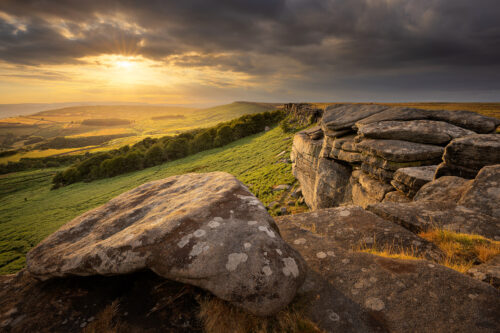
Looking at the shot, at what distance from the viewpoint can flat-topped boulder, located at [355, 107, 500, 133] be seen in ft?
35.0

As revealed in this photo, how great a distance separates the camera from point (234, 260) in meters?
3.77

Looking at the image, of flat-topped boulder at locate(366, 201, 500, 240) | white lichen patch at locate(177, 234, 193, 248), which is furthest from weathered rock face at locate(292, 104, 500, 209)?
white lichen patch at locate(177, 234, 193, 248)

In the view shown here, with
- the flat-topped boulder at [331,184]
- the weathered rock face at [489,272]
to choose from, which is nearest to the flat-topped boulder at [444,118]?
the flat-topped boulder at [331,184]

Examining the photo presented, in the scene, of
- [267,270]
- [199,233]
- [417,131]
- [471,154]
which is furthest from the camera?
[417,131]

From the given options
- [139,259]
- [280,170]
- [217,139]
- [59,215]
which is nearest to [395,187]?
[139,259]

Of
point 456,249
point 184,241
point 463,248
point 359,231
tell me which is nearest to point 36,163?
point 184,241

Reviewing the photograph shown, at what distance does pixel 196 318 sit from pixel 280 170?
25.8 meters

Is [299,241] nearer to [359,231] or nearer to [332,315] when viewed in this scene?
[359,231]

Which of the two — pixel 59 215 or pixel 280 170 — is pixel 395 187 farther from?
pixel 59 215

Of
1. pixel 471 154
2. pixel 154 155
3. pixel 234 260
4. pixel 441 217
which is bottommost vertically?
pixel 154 155

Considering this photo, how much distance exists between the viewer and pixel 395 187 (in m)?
10.4

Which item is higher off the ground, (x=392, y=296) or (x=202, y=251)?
(x=202, y=251)

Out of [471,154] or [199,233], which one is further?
[471,154]

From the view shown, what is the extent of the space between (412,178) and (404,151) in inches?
72.0
